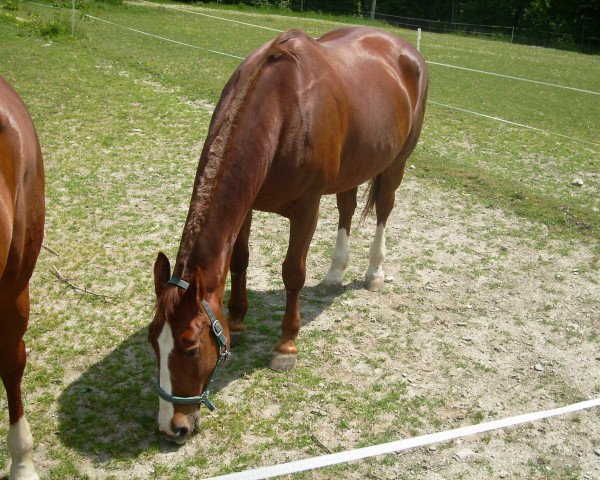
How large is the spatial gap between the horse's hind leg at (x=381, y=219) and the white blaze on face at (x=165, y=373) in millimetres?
2381

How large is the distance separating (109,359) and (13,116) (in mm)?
1665

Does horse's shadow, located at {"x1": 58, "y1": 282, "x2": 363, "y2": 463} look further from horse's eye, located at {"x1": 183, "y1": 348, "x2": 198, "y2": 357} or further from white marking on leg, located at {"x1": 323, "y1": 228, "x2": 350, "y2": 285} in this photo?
horse's eye, located at {"x1": 183, "y1": 348, "x2": 198, "y2": 357}

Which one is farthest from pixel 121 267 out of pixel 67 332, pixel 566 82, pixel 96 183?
pixel 566 82

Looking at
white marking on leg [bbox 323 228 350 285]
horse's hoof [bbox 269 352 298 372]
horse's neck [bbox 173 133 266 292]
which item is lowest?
horse's hoof [bbox 269 352 298 372]

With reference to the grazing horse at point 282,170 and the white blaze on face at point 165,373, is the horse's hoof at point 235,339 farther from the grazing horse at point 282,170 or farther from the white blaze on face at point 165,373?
the white blaze on face at point 165,373

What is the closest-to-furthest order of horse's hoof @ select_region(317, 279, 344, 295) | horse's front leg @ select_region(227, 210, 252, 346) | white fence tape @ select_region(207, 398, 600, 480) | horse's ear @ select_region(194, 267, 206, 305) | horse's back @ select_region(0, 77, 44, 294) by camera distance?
horse's back @ select_region(0, 77, 44, 294) < horse's ear @ select_region(194, 267, 206, 305) < white fence tape @ select_region(207, 398, 600, 480) < horse's front leg @ select_region(227, 210, 252, 346) < horse's hoof @ select_region(317, 279, 344, 295)

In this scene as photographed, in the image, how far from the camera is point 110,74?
10.4m

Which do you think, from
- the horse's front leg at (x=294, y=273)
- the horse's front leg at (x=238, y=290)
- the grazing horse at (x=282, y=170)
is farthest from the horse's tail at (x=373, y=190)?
the horse's front leg at (x=238, y=290)

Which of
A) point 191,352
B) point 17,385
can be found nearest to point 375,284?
point 191,352

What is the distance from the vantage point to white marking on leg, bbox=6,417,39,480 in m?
2.67

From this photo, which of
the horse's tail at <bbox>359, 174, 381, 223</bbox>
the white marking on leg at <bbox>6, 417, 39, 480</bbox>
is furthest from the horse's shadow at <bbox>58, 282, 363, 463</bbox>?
the horse's tail at <bbox>359, 174, 381, 223</bbox>

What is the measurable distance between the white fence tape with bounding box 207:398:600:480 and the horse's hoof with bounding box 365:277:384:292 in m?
1.57

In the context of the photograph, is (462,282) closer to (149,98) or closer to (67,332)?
(67,332)

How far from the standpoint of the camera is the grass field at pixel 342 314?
3074mm
